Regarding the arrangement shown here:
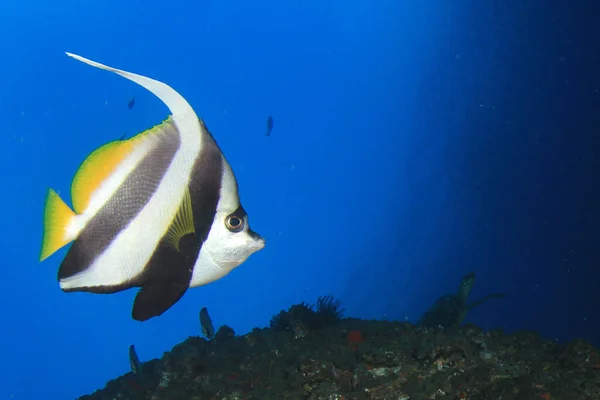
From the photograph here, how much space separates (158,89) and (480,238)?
69.3 ft

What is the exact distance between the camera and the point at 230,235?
119 cm

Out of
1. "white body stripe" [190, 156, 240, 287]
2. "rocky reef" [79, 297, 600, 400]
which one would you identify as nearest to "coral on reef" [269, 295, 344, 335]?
"rocky reef" [79, 297, 600, 400]

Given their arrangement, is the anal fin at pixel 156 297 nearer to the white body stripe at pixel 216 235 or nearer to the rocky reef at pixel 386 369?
the white body stripe at pixel 216 235

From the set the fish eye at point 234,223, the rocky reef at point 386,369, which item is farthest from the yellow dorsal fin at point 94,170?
the rocky reef at point 386,369

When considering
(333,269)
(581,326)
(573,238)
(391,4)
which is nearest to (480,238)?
(573,238)

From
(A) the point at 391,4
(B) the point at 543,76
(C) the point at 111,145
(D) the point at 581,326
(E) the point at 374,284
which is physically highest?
(A) the point at 391,4

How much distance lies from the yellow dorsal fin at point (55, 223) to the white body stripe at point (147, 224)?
83 mm

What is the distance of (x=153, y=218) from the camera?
115cm

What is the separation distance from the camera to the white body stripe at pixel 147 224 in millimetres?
1135

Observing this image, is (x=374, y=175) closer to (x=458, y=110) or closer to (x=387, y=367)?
(x=458, y=110)

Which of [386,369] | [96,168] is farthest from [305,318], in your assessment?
[96,168]

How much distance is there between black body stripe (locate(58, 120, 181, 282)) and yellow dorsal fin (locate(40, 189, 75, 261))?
0.04 metres

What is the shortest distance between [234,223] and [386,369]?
1.90 meters

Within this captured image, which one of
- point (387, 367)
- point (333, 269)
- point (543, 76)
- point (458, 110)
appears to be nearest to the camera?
point (387, 367)
